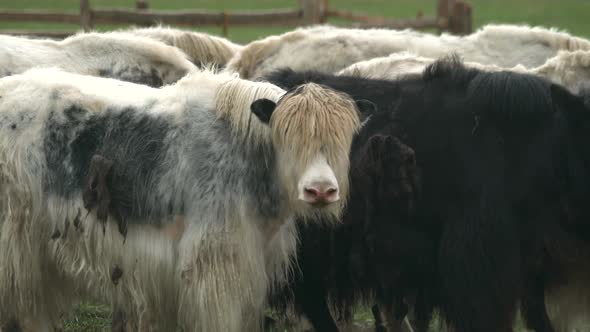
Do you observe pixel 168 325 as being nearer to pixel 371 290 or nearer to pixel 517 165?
pixel 371 290

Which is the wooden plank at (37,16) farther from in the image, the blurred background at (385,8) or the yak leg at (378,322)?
the yak leg at (378,322)

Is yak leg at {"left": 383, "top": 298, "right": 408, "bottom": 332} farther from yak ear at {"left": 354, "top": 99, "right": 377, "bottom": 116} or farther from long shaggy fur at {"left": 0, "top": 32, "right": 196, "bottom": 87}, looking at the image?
long shaggy fur at {"left": 0, "top": 32, "right": 196, "bottom": 87}

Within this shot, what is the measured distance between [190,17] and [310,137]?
10.9 m

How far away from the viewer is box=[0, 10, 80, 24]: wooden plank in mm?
16391

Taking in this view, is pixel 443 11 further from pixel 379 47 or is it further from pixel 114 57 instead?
pixel 114 57

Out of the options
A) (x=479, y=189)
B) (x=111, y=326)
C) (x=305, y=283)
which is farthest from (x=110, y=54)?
(x=479, y=189)

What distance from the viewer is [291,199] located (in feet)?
18.4

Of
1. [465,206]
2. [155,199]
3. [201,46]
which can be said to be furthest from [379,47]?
[155,199]

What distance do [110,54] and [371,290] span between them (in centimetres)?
368

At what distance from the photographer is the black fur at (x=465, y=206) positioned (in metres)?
5.96

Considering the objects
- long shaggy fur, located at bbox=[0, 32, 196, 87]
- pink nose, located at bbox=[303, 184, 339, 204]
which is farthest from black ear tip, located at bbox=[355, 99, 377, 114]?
long shaggy fur, located at bbox=[0, 32, 196, 87]

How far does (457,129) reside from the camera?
6145mm

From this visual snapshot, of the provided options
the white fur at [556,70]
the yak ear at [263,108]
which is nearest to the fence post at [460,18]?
the white fur at [556,70]

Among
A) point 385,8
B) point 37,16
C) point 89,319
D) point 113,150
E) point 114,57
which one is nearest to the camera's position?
point 113,150
